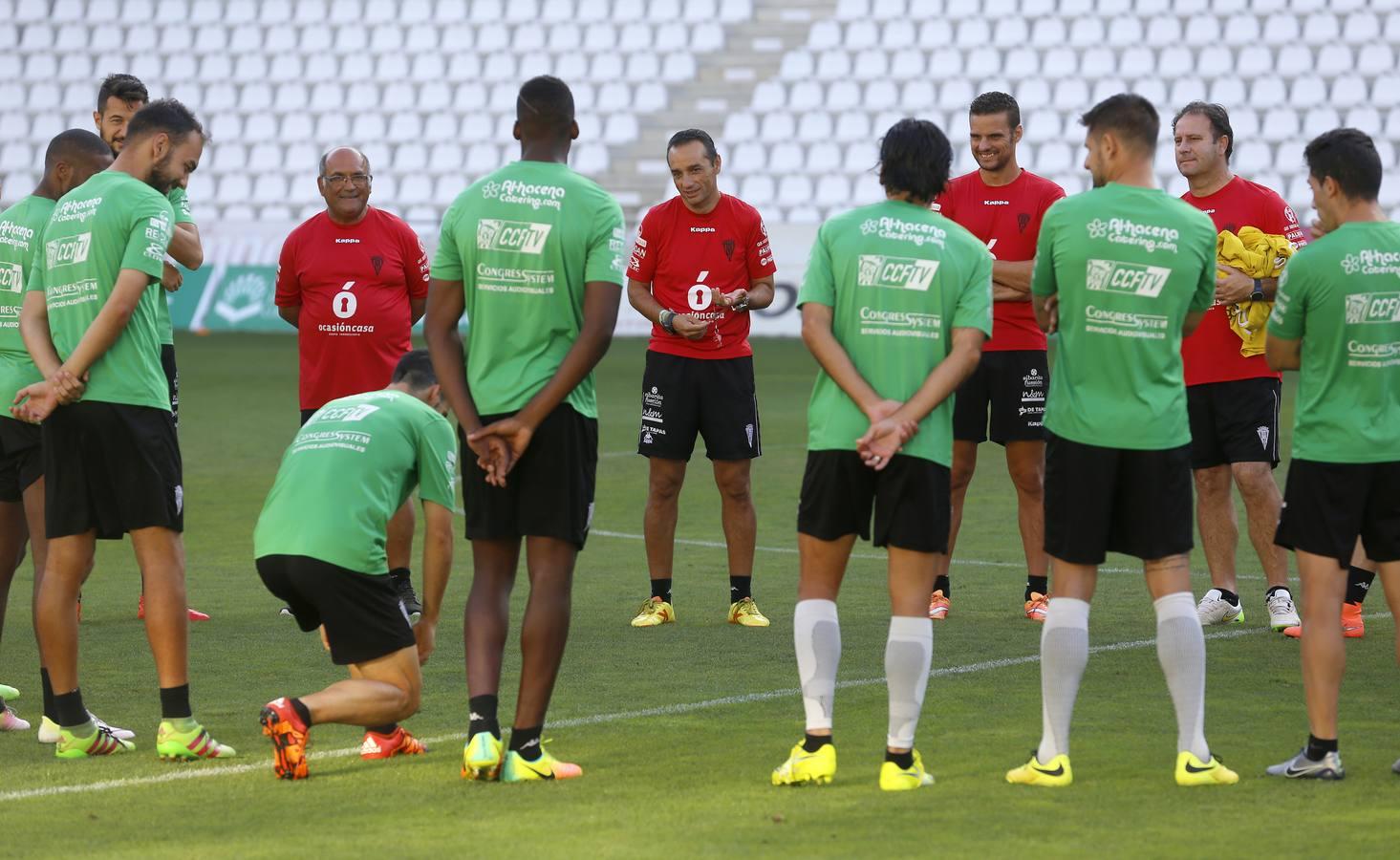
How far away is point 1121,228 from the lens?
200 inches

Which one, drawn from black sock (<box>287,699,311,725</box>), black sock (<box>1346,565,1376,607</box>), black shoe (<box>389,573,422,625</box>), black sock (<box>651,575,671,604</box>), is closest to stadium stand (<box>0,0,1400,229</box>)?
black sock (<box>1346,565,1376,607</box>)

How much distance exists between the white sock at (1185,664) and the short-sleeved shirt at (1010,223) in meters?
3.23

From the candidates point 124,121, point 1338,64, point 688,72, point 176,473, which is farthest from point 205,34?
point 176,473

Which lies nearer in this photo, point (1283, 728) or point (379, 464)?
point (379, 464)

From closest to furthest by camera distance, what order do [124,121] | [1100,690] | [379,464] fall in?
[379,464] < [1100,690] < [124,121]

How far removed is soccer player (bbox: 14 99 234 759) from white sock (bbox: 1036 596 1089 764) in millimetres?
2536

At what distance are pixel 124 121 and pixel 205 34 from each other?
28.1m

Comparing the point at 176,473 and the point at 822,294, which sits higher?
the point at 822,294

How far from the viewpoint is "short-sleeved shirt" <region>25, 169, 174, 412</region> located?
563 cm

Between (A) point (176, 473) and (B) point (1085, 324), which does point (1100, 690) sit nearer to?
(B) point (1085, 324)

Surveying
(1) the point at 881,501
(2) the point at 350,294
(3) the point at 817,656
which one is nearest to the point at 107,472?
(3) the point at 817,656

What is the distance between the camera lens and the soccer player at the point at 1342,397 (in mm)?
5234

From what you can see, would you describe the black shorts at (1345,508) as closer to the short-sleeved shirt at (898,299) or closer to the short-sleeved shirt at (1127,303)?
the short-sleeved shirt at (1127,303)

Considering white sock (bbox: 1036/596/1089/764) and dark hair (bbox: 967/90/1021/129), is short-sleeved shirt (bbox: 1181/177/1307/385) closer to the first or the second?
dark hair (bbox: 967/90/1021/129)
